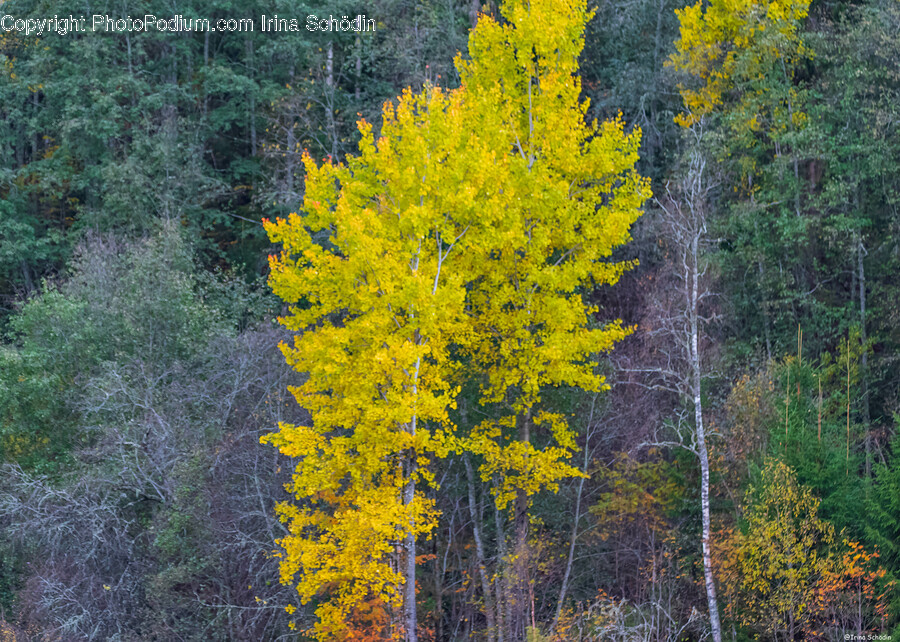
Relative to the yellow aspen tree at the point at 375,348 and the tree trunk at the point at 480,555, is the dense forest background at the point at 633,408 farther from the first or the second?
the yellow aspen tree at the point at 375,348

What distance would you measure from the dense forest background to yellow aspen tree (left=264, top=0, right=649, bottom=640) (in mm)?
1675

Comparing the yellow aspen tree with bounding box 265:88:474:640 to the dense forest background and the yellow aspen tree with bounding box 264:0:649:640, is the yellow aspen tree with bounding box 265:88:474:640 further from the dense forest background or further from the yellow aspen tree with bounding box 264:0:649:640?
the dense forest background

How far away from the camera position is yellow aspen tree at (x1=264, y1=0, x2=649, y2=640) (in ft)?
57.0

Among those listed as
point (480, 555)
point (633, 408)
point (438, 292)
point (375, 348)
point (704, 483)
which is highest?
point (438, 292)

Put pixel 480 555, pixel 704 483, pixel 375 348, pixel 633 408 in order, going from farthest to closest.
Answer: pixel 633 408
pixel 480 555
pixel 704 483
pixel 375 348

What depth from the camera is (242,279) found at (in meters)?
28.9

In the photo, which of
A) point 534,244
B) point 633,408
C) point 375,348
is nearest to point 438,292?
point 375,348

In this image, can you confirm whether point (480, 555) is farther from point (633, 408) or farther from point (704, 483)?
point (704, 483)

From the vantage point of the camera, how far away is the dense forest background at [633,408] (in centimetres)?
1830

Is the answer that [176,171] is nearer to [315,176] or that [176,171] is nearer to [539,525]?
[315,176]

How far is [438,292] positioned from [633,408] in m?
6.91

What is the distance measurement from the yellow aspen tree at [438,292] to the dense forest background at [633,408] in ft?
5.50

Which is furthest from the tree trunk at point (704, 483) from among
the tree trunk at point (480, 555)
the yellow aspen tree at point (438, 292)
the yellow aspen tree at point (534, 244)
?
the tree trunk at point (480, 555)

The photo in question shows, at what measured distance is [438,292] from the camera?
17.7m
